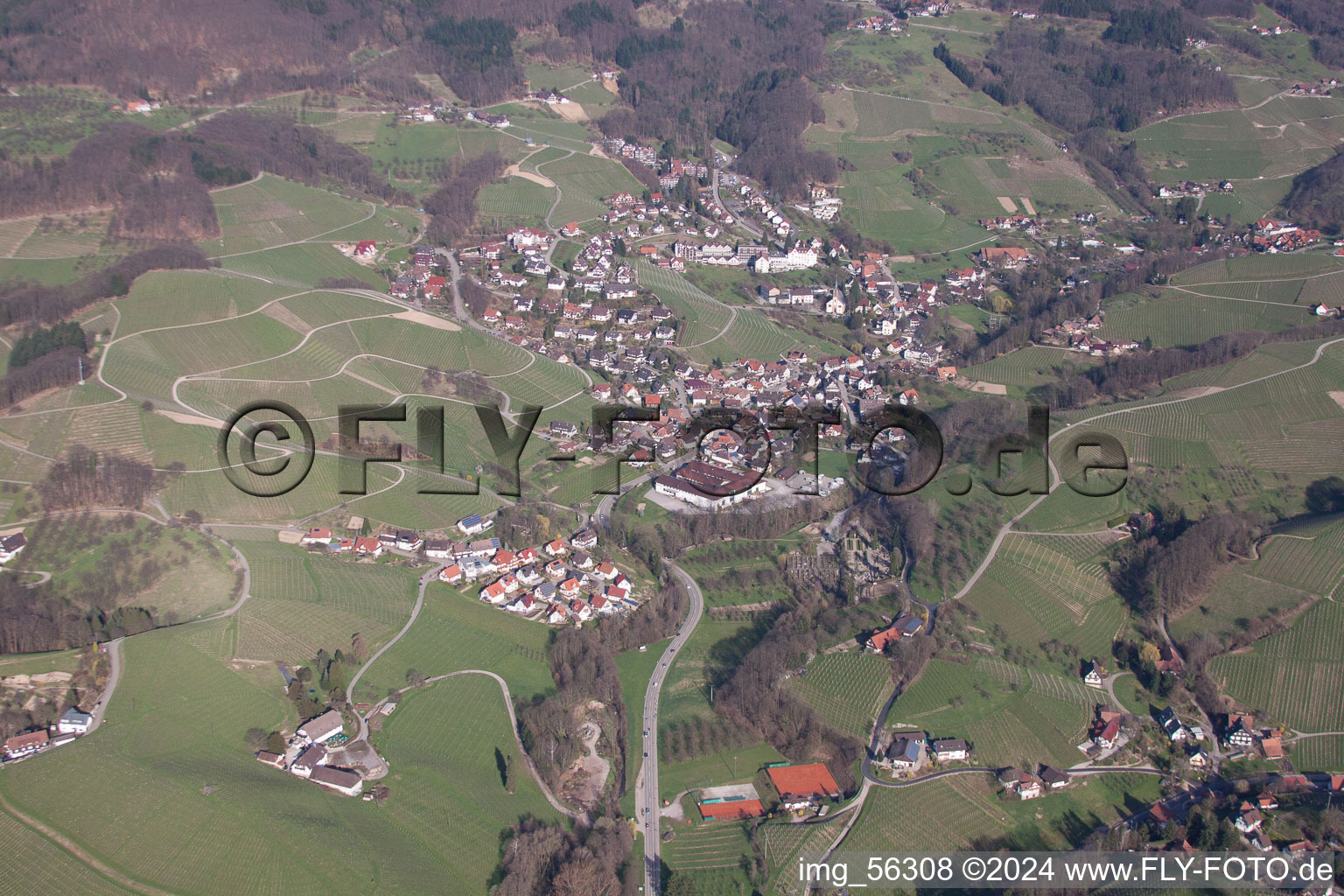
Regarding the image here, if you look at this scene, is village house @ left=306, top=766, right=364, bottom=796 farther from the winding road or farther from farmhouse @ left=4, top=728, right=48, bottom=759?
the winding road

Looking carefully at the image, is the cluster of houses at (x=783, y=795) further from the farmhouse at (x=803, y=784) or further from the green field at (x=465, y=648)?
the green field at (x=465, y=648)

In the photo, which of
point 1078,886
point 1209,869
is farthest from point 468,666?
point 1209,869

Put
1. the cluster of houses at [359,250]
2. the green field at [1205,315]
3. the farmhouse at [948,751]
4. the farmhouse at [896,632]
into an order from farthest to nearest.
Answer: the cluster of houses at [359,250] → the green field at [1205,315] → the farmhouse at [896,632] → the farmhouse at [948,751]

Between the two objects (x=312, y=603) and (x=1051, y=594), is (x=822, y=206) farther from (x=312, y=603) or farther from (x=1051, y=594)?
(x=312, y=603)

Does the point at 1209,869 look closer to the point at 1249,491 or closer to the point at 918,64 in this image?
the point at 1249,491

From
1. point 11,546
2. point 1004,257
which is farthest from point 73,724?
point 1004,257

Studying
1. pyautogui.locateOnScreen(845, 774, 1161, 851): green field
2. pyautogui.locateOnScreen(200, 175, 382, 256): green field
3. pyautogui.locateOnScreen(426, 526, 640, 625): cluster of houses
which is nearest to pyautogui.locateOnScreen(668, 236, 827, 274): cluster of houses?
pyautogui.locateOnScreen(200, 175, 382, 256): green field

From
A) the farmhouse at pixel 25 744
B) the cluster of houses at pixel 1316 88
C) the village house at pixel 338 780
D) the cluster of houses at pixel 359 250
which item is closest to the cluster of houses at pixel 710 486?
the village house at pixel 338 780
